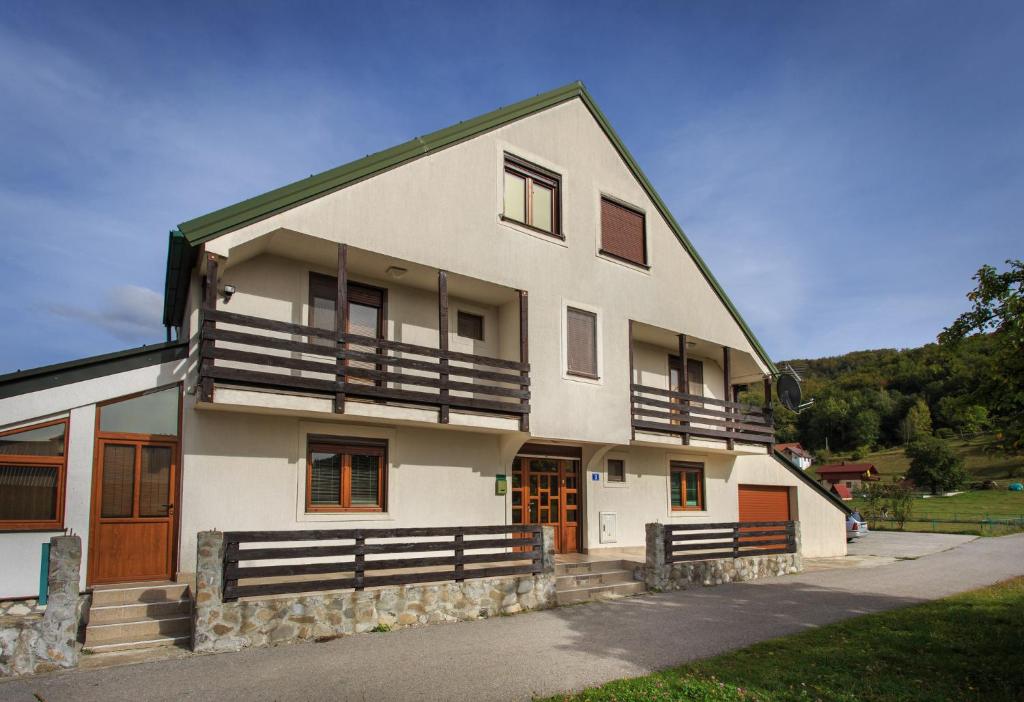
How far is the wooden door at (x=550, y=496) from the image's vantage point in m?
16.0

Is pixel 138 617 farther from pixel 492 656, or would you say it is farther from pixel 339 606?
pixel 492 656

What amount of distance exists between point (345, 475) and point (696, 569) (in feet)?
24.3

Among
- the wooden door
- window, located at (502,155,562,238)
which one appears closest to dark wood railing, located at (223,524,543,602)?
the wooden door

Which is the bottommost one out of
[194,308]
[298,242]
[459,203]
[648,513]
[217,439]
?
[648,513]

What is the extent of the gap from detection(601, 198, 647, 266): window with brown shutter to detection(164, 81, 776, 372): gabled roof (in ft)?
3.47

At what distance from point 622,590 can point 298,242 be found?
28.4 ft

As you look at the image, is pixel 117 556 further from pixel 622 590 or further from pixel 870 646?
pixel 870 646

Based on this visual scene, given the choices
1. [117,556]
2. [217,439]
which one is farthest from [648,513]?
[117,556]

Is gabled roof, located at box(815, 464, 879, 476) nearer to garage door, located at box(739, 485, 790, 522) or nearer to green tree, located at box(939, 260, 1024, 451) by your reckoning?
garage door, located at box(739, 485, 790, 522)

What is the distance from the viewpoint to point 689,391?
65.6ft

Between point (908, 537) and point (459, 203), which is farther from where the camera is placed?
point (908, 537)

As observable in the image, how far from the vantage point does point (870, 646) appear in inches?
371

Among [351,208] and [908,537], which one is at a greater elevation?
[351,208]

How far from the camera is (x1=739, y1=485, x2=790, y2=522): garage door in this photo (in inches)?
850
